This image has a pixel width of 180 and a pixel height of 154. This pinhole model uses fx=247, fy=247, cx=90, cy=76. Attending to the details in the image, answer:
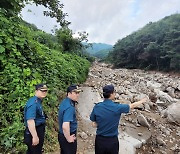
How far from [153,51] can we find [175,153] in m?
35.4

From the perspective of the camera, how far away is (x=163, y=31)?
42500 mm

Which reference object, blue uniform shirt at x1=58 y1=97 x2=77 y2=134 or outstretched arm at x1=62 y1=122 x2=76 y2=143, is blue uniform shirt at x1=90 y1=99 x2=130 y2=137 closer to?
blue uniform shirt at x1=58 y1=97 x2=77 y2=134

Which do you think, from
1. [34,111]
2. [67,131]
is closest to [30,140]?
[34,111]

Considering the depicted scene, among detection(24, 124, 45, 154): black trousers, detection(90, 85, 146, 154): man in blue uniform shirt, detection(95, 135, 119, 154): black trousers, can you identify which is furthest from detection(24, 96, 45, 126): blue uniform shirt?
detection(95, 135, 119, 154): black trousers

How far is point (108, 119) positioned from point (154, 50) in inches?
1538

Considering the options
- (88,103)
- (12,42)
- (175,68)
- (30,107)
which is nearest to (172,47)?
(175,68)

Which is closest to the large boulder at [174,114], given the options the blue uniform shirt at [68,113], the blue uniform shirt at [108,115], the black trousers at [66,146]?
the blue uniform shirt at [108,115]

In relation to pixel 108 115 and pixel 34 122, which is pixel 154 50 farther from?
pixel 34 122

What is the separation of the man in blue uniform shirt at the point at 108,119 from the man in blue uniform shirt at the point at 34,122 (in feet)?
2.86

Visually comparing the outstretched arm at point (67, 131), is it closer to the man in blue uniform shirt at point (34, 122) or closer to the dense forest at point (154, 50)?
the man in blue uniform shirt at point (34, 122)

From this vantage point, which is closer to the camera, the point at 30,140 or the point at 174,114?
the point at 30,140

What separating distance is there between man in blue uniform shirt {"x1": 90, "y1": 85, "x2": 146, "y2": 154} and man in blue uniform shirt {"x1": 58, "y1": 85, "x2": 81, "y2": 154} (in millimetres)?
382

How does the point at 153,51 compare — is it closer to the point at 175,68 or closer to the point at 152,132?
the point at 175,68

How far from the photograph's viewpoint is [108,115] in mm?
3725
